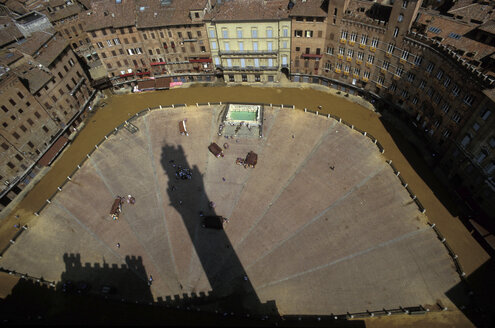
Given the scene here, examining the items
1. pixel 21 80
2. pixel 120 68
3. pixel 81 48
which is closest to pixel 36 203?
pixel 21 80

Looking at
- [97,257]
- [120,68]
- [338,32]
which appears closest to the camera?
[97,257]

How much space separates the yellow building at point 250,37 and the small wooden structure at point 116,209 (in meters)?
45.9

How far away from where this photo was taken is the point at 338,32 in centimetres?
7188

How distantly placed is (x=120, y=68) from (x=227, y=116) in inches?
1475

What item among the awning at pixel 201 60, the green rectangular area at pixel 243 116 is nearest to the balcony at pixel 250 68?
the awning at pixel 201 60

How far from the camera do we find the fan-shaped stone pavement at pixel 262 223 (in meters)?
48.4

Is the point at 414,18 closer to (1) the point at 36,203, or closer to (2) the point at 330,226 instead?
(2) the point at 330,226

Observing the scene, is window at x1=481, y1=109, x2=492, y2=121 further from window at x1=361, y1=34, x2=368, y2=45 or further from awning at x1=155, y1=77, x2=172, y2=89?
awning at x1=155, y1=77, x2=172, y2=89

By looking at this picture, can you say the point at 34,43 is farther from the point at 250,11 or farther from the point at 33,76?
the point at 250,11

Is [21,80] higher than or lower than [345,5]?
lower

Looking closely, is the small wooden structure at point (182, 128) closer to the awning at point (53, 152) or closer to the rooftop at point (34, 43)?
the awning at point (53, 152)

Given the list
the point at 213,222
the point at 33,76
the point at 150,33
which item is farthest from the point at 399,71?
the point at 33,76

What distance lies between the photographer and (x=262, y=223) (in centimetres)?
5666

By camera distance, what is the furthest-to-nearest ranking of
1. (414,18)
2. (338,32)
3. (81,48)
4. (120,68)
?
(81,48) < (120,68) < (338,32) < (414,18)
